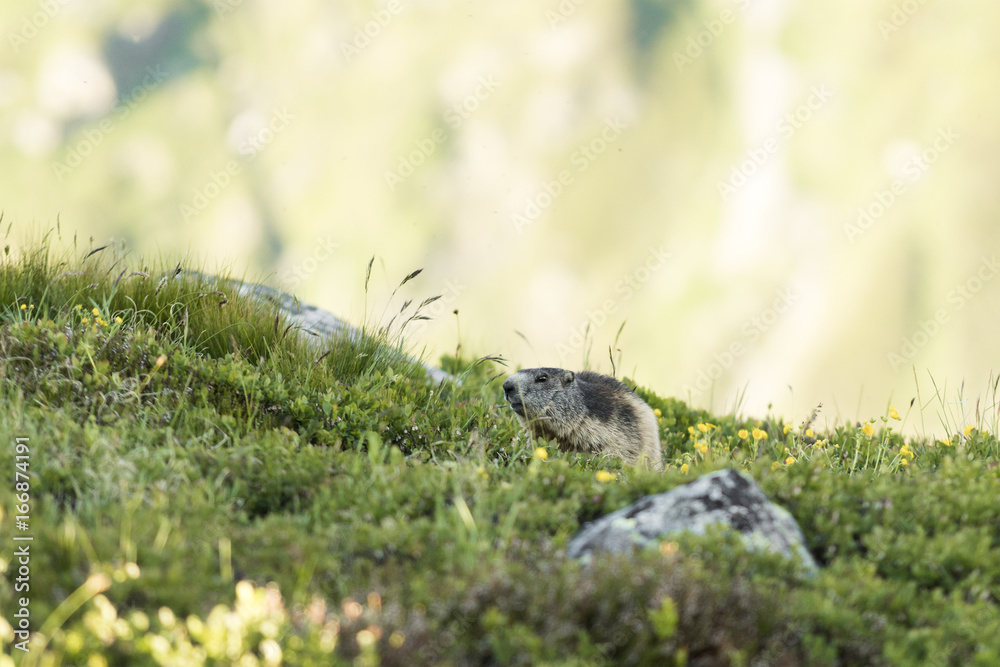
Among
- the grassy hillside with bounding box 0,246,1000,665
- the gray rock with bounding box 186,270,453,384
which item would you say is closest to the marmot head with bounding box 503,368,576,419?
the gray rock with bounding box 186,270,453,384

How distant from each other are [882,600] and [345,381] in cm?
596

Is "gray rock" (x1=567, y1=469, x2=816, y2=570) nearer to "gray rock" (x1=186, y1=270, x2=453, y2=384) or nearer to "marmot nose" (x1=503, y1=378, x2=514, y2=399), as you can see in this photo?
"gray rock" (x1=186, y1=270, x2=453, y2=384)

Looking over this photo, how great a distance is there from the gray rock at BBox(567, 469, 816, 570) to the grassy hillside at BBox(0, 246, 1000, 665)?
0.23 meters

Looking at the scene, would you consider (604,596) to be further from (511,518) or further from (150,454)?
(150,454)

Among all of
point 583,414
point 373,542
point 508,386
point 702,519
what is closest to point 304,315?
point 508,386

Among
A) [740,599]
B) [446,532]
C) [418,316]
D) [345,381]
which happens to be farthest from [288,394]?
[740,599]

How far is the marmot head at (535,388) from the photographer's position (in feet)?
33.7

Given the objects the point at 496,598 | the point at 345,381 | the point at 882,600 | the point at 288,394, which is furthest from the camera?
the point at 345,381

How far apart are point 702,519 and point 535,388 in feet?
17.1

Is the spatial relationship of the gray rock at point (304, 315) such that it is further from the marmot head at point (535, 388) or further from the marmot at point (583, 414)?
the marmot at point (583, 414)

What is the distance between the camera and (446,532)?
16.5ft

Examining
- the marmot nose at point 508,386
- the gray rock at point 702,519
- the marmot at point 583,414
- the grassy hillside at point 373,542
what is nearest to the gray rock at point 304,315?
the marmot nose at point 508,386

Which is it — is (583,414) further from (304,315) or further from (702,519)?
(304,315)

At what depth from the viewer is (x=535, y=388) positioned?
10.5m
